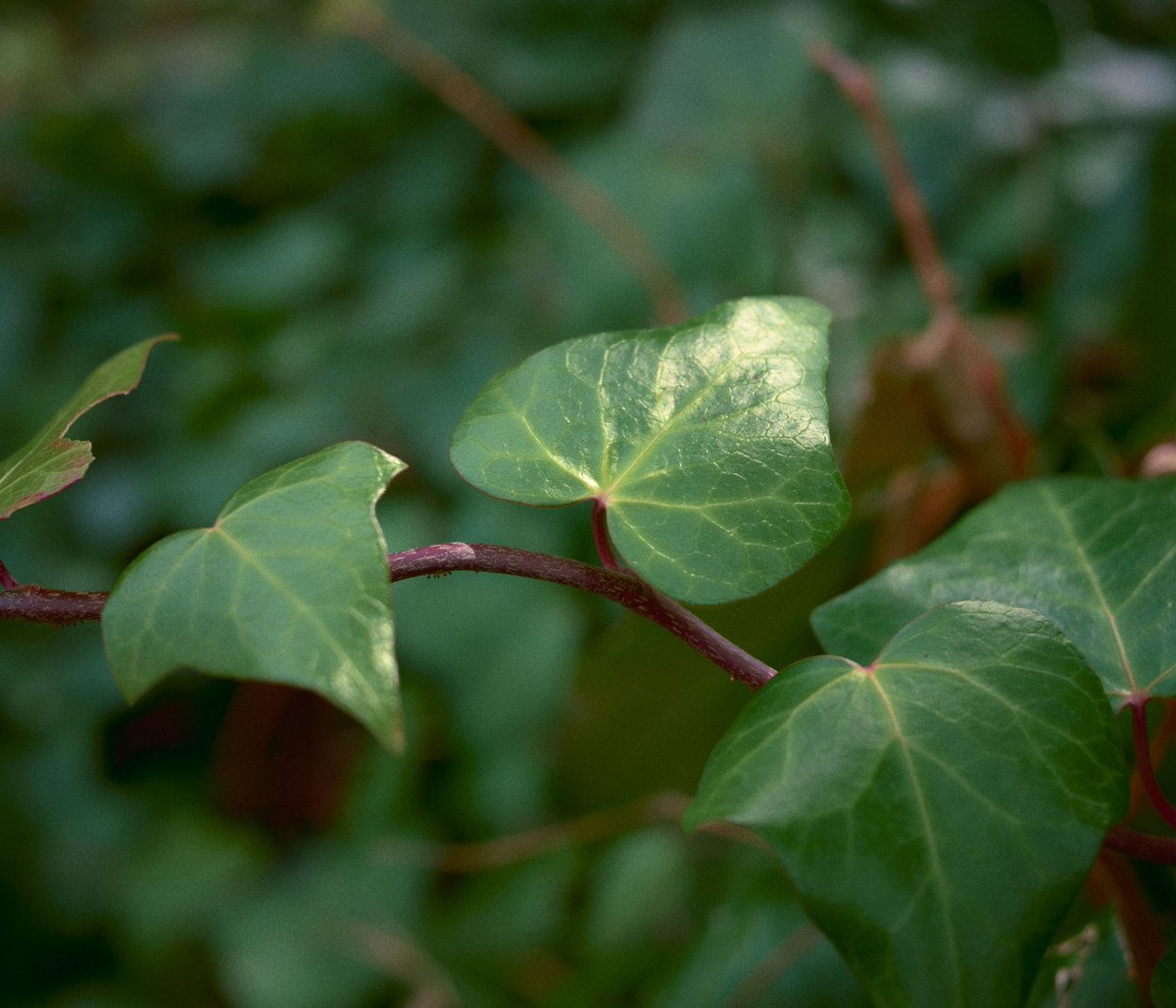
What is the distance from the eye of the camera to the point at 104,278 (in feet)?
4.47

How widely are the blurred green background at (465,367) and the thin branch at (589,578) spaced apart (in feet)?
0.76

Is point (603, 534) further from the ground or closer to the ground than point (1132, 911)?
further from the ground

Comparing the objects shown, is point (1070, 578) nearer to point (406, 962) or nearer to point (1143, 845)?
point (1143, 845)

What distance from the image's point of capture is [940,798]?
0.81 feet

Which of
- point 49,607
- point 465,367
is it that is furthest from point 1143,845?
point 465,367

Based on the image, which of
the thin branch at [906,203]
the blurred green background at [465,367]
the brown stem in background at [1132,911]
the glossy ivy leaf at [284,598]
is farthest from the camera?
the blurred green background at [465,367]

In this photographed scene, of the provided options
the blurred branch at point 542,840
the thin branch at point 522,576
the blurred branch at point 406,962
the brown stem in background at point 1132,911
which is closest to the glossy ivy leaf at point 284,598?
the thin branch at point 522,576

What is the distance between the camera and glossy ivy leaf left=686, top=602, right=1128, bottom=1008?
0.77 feet

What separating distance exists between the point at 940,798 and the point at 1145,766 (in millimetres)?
84

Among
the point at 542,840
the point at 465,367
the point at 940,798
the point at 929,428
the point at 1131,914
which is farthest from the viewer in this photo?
the point at 465,367

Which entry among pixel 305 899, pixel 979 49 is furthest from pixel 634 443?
pixel 979 49

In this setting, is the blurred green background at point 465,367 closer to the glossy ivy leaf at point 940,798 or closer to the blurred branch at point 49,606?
the glossy ivy leaf at point 940,798

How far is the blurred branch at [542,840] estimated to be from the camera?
0.66 m

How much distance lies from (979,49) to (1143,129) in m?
0.18
